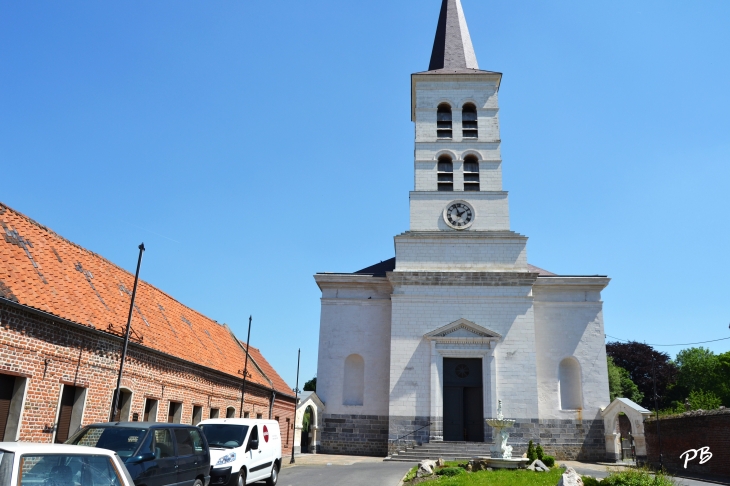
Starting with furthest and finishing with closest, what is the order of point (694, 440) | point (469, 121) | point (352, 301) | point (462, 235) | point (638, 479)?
point (469, 121), point (352, 301), point (462, 235), point (694, 440), point (638, 479)

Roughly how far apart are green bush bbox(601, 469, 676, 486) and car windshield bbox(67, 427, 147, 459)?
876cm

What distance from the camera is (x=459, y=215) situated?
1164 inches

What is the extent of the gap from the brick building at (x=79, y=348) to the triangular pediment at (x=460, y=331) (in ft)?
33.9

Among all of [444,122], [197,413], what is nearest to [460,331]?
[444,122]

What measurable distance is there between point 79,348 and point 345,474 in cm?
916

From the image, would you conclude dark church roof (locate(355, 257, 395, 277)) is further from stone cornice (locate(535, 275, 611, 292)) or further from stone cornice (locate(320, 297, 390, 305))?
stone cornice (locate(535, 275, 611, 292))

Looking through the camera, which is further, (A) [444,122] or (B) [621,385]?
(B) [621,385]

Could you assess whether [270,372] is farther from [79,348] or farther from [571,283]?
[79,348]

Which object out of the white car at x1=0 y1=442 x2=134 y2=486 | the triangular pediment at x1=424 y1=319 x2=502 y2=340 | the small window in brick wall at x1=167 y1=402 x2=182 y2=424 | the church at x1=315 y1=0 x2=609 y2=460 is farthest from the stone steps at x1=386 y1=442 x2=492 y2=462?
the white car at x1=0 y1=442 x2=134 y2=486

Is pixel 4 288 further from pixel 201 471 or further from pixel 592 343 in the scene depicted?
pixel 592 343

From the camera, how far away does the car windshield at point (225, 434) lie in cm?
1258

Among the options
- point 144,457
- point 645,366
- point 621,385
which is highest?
point 645,366

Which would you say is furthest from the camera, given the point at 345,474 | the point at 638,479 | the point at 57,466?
the point at 345,474

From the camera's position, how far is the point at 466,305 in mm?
27391
